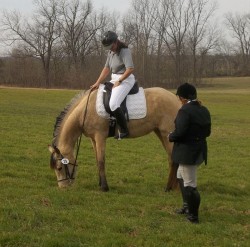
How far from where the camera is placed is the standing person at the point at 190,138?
222 inches

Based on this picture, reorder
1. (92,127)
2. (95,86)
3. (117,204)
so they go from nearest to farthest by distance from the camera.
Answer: (117,204)
(92,127)
(95,86)

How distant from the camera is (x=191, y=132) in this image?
18.7ft

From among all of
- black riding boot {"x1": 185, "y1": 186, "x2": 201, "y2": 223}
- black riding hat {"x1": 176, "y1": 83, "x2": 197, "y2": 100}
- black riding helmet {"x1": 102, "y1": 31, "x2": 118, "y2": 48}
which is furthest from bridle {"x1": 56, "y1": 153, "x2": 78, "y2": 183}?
black riding hat {"x1": 176, "y1": 83, "x2": 197, "y2": 100}

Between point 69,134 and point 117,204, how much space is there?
5.62 feet

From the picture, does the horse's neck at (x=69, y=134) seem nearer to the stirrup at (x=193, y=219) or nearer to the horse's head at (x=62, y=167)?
the horse's head at (x=62, y=167)

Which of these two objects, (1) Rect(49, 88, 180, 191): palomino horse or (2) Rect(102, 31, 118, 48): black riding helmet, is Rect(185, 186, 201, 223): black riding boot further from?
Result: (2) Rect(102, 31, 118, 48): black riding helmet

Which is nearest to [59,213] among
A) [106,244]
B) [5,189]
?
[106,244]

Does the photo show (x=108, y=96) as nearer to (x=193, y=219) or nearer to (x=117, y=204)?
(x=117, y=204)

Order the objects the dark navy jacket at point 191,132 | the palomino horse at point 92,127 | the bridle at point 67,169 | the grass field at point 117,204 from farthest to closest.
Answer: the palomino horse at point 92,127, the bridle at point 67,169, the dark navy jacket at point 191,132, the grass field at point 117,204

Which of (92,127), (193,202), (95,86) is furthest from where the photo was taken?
(95,86)

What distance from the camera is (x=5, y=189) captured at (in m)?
7.05

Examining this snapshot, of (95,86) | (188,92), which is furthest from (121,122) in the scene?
(188,92)

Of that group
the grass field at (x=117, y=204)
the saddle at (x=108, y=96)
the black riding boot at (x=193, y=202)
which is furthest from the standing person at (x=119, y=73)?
the black riding boot at (x=193, y=202)

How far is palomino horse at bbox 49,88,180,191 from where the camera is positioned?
749cm
